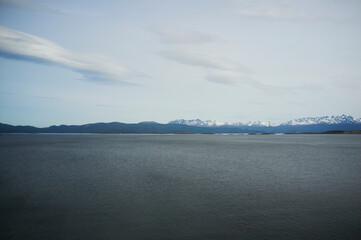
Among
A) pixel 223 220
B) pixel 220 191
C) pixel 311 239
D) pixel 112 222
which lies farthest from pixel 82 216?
pixel 311 239

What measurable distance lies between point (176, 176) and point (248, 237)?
60.7ft

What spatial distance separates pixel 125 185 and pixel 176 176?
747 cm

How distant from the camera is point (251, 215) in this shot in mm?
16031

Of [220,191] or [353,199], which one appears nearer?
[353,199]

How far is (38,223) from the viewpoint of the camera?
48.4ft

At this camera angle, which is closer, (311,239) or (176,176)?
(311,239)

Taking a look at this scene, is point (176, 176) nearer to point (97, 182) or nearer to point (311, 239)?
point (97, 182)

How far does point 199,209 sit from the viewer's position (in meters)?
17.5

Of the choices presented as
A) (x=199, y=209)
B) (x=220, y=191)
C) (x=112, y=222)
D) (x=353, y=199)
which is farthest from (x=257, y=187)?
(x=112, y=222)

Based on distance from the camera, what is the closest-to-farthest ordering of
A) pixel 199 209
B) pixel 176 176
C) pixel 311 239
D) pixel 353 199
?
pixel 311 239 < pixel 199 209 < pixel 353 199 < pixel 176 176

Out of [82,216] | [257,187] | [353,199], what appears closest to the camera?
[82,216]

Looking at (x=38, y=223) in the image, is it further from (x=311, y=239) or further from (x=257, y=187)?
(x=257, y=187)

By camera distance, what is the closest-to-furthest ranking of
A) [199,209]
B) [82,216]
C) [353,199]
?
[82,216]
[199,209]
[353,199]

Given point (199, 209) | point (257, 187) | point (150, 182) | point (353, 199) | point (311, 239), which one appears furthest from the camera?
point (150, 182)
